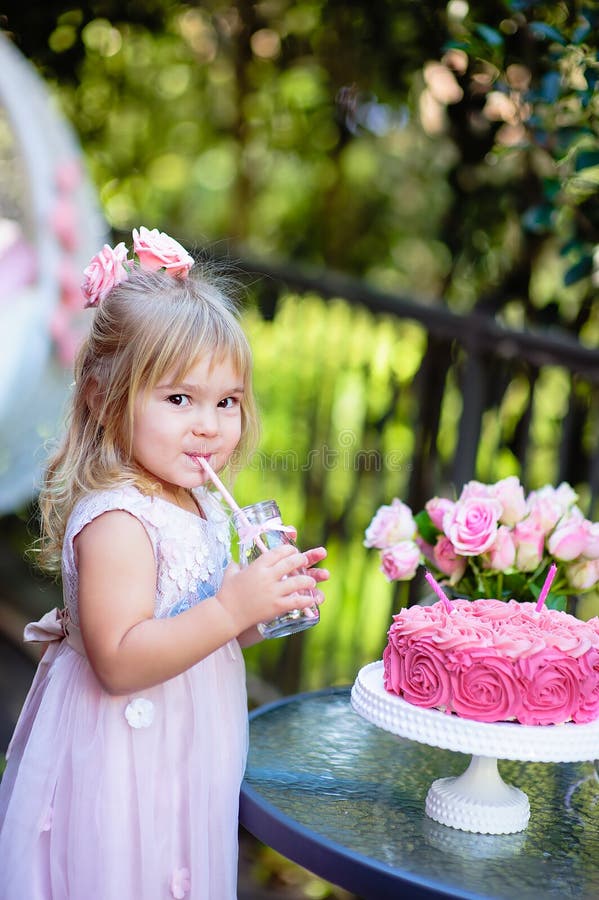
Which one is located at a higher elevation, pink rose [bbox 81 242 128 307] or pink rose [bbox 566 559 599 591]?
pink rose [bbox 81 242 128 307]

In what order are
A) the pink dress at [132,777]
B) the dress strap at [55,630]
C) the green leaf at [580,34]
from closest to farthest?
the pink dress at [132,777], the dress strap at [55,630], the green leaf at [580,34]

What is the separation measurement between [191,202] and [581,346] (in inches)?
151

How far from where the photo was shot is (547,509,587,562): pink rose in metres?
1.71

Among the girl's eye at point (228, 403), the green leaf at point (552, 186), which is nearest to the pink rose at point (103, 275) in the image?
the girl's eye at point (228, 403)

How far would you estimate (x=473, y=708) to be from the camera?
135 cm

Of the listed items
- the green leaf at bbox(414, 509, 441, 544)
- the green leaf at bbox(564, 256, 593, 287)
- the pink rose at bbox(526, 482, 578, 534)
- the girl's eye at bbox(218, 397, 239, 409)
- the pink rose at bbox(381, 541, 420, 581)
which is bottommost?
the pink rose at bbox(381, 541, 420, 581)

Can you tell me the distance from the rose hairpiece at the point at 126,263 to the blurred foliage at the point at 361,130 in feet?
2.77

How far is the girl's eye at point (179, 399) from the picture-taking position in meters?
1.53

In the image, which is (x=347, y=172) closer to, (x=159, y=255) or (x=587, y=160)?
(x=587, y=160)

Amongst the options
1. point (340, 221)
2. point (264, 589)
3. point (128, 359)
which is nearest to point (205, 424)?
point (128, 359)

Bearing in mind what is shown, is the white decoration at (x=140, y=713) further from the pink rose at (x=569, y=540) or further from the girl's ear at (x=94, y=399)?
the pink rose at (x=569, y=540)

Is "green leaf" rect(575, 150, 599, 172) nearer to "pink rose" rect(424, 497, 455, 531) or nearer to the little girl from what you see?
"pink rose" rect(424, 497, 455, 531)

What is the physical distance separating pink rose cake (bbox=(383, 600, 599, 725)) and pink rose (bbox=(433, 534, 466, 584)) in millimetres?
351

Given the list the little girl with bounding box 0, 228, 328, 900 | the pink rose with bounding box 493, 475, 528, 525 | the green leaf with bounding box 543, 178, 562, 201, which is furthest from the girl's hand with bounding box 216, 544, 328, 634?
the green leaf with bounding box 543, 178, 562, 201
